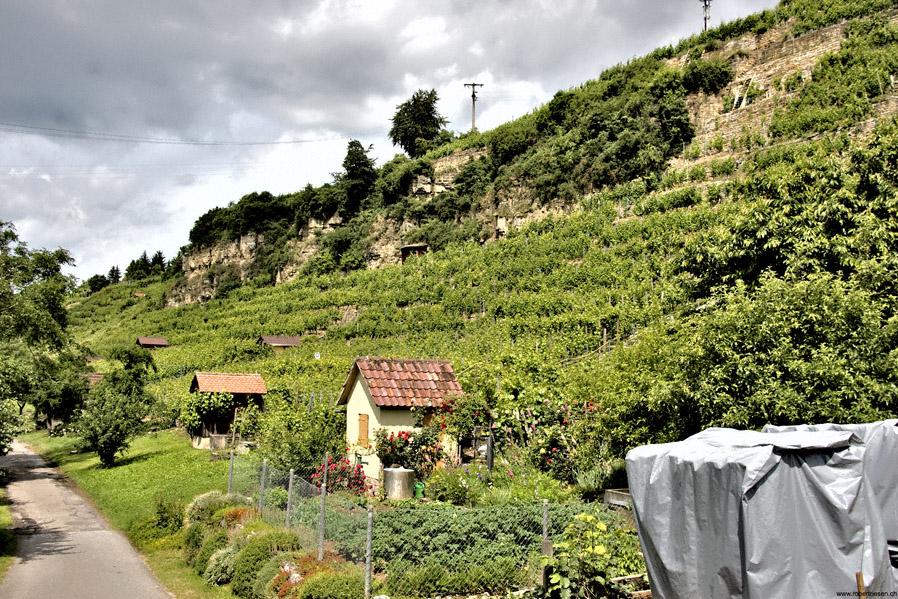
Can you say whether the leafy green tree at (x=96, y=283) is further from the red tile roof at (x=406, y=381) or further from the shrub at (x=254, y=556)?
the shrub at (x=254, y=556)

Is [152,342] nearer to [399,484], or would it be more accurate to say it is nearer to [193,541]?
[193,541]

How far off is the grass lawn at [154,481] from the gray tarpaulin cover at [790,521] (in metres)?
6.98

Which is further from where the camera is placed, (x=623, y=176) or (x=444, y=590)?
(x=623, y=176)

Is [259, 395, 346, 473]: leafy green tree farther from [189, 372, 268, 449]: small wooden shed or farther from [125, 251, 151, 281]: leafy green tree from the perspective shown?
[125, 251, 151, 281]: leafy green tree

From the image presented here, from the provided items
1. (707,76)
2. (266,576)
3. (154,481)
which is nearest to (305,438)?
(266,576)

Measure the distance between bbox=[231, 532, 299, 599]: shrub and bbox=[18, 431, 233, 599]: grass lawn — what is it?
308 mm

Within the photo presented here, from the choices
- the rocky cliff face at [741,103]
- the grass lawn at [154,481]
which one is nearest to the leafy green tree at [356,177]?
the rocky cliff face at [741,103]

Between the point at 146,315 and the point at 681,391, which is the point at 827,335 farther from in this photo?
the point at 146,315

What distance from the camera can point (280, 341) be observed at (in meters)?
41.9

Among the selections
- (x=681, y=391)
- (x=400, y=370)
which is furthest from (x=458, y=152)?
(x=681, y=391)

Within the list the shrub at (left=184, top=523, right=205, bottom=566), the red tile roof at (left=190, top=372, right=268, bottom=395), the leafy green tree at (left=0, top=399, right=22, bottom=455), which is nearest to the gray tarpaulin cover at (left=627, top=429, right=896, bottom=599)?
the shrub at (left=184, top=523, right=205, bottom=566)

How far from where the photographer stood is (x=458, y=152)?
58.7 metres

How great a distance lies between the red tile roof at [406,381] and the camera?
12.8m

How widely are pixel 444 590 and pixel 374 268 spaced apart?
5012 centimetres
